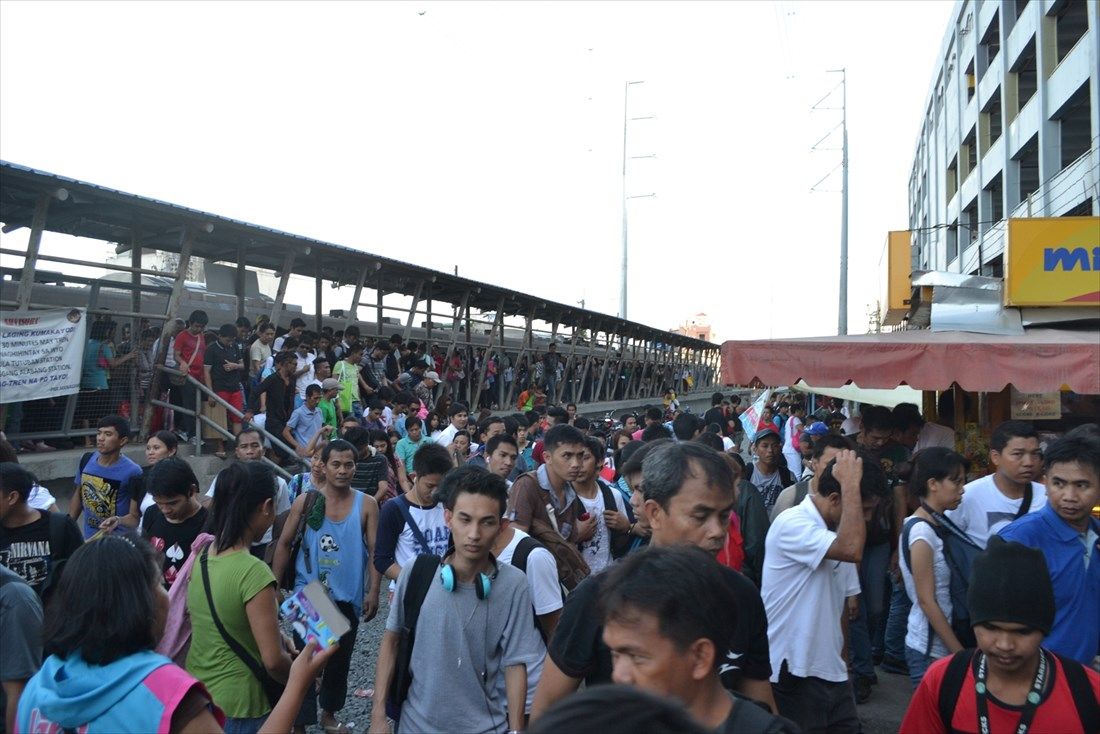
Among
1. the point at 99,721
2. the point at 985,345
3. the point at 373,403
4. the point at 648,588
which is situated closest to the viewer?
the point at 648,588

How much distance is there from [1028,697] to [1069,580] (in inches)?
49.6

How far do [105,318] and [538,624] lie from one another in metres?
8.54

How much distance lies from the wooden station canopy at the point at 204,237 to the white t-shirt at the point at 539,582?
299 inches

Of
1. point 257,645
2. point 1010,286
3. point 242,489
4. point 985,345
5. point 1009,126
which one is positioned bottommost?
point 257,645

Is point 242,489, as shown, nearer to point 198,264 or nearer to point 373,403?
point 373,403

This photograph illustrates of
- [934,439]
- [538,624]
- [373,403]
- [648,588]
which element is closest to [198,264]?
[373,403]

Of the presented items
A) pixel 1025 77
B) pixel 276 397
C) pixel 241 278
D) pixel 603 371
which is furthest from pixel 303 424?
pixel 1025 77

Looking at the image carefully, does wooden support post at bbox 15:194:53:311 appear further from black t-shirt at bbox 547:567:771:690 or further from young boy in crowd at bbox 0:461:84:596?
black t-shirt at bbox 547:567:771:690

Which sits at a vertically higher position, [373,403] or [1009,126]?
[1009,126]

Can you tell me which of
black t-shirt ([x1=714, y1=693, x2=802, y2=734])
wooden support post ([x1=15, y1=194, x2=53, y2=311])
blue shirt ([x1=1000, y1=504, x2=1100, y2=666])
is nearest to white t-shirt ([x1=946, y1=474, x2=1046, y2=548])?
blue shirt ([x1=1000, y1=504, x2=1100, y2=666])

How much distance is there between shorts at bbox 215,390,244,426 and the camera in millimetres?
10859

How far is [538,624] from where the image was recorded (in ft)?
11.3

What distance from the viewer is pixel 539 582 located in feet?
11.5

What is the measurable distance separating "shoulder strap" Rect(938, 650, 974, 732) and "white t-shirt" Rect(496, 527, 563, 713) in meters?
1.43
